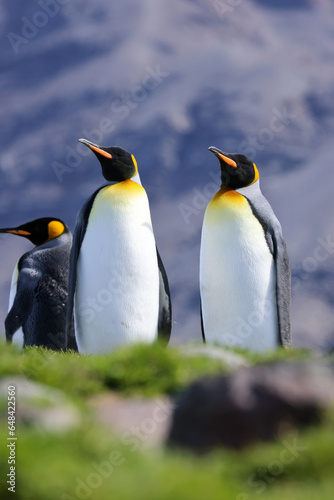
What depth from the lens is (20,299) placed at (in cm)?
1013

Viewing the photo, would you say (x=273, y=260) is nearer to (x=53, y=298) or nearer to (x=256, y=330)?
(x=256, y=330)

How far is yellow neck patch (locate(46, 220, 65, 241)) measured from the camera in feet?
35.8

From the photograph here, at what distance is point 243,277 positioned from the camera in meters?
8.33

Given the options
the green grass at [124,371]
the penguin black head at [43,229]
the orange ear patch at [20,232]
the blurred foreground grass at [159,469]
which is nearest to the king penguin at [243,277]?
the green grass at [124,371]

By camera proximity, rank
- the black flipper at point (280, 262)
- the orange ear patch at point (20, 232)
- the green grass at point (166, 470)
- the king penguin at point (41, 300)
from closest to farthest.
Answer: the green grass at point (166, 470) → the black flipper at point (280, 262) → the king penguin at point (41, 300) → the orange ear patch at point (20, 232)

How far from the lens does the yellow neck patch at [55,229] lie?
35.8 feet

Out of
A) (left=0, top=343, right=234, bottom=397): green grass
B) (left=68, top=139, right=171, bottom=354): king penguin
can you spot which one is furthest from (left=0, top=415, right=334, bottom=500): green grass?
(left=68, top=139, right=171, bottom=354): king penguin

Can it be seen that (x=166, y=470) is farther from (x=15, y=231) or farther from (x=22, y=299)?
(x=15, y=231)

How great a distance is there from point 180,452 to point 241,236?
4.99 metres

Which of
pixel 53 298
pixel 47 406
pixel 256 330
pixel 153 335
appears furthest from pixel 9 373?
pixel 53 298

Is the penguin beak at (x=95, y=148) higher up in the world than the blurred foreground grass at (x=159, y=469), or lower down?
lower down

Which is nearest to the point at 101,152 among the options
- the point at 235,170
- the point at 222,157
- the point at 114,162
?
the point at 114,162

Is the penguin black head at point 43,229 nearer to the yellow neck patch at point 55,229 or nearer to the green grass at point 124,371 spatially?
the yellow neck patch at point 55,229

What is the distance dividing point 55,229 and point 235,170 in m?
3.34
